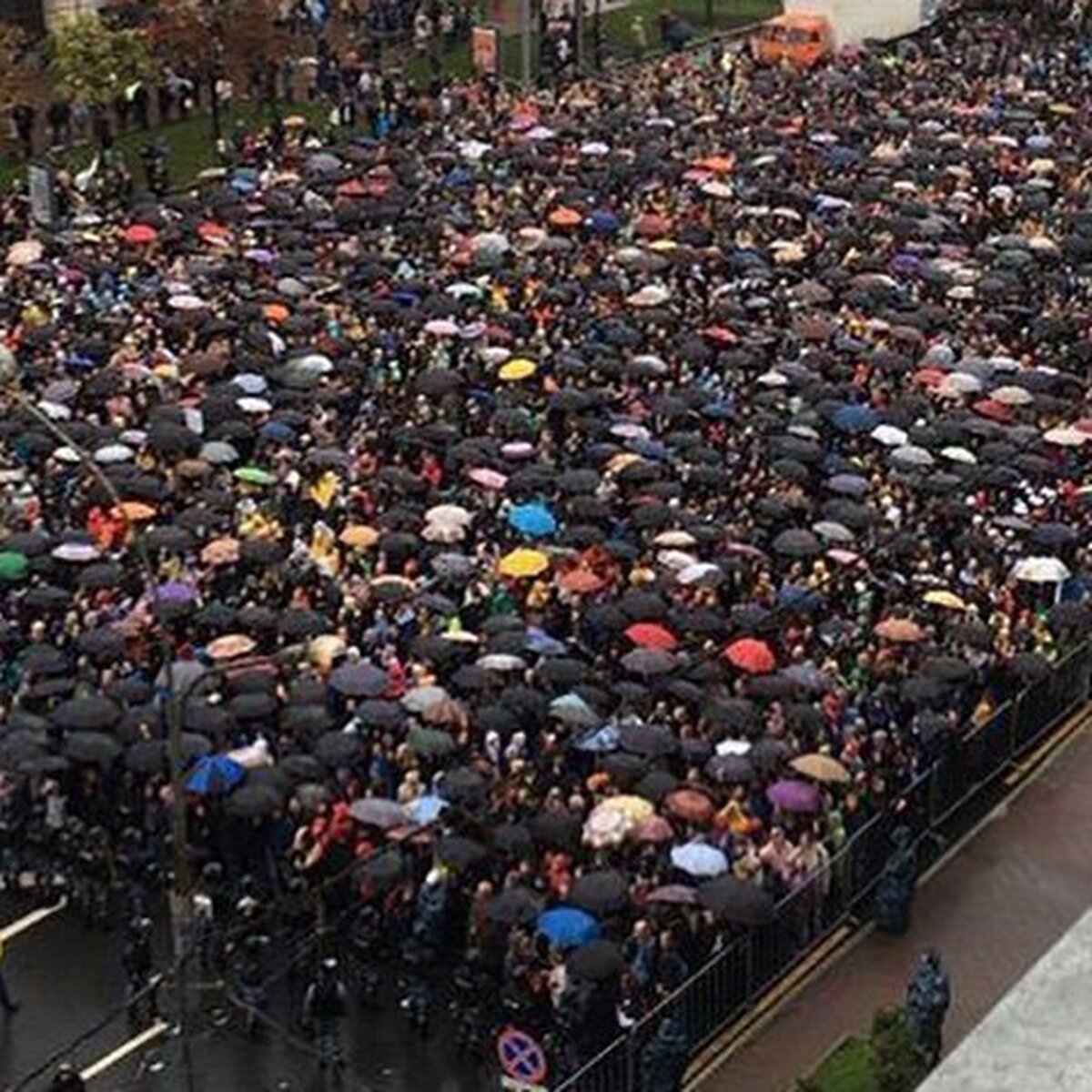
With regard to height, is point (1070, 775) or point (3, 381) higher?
point (3, 381)

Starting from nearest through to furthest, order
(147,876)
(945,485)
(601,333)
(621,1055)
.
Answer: (621,1055) → (147,876) → (945,485) → (601,333)

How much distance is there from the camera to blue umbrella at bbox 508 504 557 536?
29.6 metres

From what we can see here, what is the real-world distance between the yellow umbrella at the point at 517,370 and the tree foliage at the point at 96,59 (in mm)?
20291

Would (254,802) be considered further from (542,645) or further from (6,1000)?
(542,645)

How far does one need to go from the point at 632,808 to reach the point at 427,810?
6.67 feet

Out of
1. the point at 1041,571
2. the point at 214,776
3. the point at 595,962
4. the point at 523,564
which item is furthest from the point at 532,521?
the point at 595,962

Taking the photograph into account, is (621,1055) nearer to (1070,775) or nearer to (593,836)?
(593,836)

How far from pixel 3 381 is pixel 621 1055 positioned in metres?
12.4

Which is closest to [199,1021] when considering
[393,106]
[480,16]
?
[393,106]

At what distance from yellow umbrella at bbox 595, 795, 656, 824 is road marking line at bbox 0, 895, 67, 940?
5.89 metres

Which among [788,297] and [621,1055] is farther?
[788,297]

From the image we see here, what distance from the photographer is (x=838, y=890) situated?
23953 millimetres

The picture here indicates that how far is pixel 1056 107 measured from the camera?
53.6 metres

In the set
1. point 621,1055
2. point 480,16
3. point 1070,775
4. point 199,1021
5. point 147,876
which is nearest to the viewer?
point 621,1055
